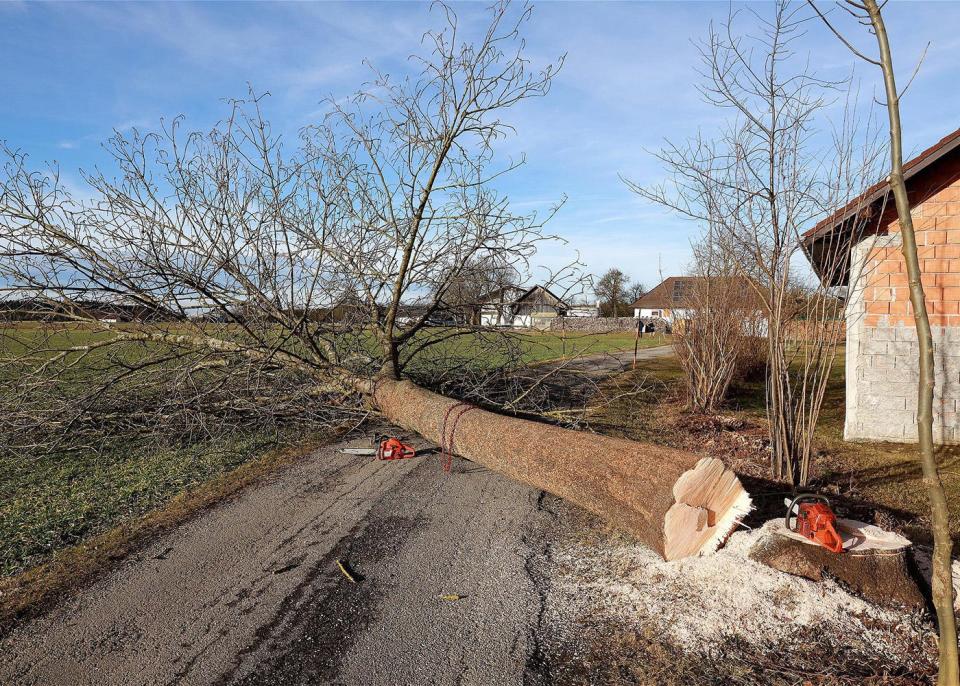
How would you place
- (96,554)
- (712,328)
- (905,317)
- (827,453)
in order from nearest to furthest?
(96,554)
(827,453)
(905,317)
(712,328)

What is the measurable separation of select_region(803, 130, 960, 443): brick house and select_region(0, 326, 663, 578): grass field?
129 inches

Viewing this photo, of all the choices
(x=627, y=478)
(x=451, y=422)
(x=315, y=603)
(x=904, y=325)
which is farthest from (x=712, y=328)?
(x=315, y=603)

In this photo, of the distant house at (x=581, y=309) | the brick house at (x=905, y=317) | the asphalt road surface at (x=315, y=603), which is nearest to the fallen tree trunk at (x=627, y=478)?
the asphalt road surface at (x=315, y=603)

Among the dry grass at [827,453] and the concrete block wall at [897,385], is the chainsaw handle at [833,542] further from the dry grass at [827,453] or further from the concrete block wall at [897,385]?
the concrete block wall at [897,385]

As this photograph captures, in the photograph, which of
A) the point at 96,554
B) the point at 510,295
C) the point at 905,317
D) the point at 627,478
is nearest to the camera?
the point at 627,478

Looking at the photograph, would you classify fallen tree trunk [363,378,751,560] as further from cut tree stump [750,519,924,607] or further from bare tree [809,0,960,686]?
bare tree [809,0,960,686]

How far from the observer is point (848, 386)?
737 cm

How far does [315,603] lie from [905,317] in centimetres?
703

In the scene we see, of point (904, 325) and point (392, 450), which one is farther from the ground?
point (904, 325)

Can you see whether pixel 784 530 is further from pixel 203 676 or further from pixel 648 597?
pixel 203 676

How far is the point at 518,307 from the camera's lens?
23.9ft

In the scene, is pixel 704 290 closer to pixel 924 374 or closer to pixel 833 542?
pixel 833 542

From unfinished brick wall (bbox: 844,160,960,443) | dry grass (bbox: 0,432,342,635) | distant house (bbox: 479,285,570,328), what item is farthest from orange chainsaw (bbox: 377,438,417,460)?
unfinished brick wall (bbox: 844,160,960,443)

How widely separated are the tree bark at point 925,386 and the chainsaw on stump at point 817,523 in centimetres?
116
